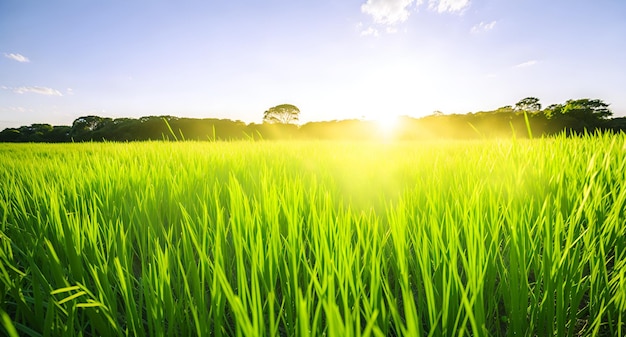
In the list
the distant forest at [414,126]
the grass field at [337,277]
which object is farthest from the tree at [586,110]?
the grass field at [337,277]

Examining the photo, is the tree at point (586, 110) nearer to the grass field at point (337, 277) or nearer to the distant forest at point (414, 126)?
the distant forest at point (414, 126)

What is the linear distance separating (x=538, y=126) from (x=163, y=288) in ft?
84.4

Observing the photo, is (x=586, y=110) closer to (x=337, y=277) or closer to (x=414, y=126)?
(x=414, y=126)

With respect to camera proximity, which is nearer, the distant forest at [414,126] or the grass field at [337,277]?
the grass field at [337,277]

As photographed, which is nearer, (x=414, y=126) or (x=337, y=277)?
(x=337, y=277)

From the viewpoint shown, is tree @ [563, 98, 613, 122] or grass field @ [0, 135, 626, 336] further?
tree @ [563, 98, 613, 122]

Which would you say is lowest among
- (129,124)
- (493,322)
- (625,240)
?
(493,322)

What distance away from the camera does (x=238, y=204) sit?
646 mm

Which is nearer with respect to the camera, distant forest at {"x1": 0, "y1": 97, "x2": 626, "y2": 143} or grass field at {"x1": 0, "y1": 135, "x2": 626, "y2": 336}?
grass field at {"x1": 0, "y1": 135, "x2": 626, "y2": 336}

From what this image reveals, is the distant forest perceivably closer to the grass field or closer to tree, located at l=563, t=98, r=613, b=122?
tree, located at l=563, t=98, r=613, b=122

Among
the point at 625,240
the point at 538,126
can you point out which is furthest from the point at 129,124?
the point at 538,126

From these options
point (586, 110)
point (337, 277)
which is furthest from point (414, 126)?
point (337, 277)

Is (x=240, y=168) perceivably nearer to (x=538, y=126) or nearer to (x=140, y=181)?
(x=140, y=181)

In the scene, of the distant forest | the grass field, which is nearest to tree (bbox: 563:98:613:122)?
the distant forest
